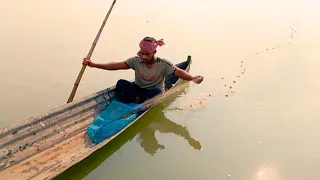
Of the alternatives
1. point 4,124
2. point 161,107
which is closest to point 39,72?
point 4,124

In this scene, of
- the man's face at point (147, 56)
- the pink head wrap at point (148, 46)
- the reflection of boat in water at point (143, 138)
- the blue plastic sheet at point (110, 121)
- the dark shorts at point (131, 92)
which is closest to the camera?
the reflection of boat in water at point (143, 138)

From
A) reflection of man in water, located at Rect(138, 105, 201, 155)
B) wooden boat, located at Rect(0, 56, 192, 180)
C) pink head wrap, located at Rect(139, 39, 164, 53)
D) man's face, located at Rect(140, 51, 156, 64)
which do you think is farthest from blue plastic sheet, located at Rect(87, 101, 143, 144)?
pink head wrap, located at Rect(139, 39, 164, 53)

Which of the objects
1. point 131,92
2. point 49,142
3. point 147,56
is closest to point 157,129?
point 131,92

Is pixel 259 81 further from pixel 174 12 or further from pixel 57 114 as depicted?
pixel 174 12

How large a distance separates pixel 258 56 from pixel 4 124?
5.56 metres

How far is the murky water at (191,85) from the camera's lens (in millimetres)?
4449

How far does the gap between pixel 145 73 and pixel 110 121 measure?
2.68ft

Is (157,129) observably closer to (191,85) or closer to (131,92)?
(131,92)

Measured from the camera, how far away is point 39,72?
6309 mm

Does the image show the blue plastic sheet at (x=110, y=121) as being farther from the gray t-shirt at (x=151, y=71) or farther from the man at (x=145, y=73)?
the gray t-shirt at (x=151, y=71)

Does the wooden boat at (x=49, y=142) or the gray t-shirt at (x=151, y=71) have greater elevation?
the gray t-shirt at (x=151, y=71)

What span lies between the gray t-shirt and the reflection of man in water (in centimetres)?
52

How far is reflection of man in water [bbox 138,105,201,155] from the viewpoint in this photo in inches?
187

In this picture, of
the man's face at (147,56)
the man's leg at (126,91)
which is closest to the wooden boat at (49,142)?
the man's leg at (126,91)
